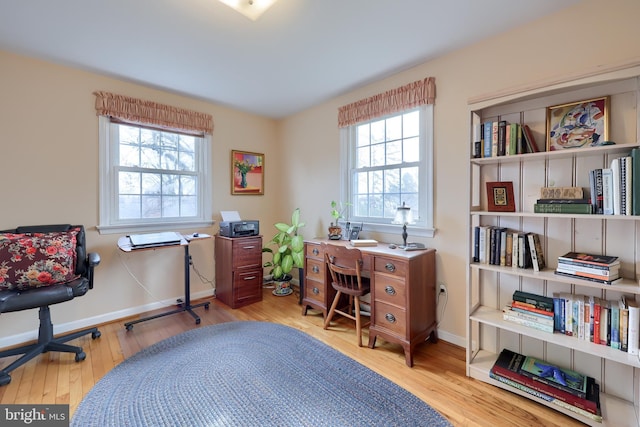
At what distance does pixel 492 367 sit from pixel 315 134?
294 cm

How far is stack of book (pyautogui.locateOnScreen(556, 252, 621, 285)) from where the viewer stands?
1.46m

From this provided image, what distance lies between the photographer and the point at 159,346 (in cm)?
228

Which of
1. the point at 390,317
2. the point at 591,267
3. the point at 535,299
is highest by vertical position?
the point at 591,267

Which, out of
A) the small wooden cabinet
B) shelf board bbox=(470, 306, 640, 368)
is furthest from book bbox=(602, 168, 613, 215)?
the small wooden cabinet

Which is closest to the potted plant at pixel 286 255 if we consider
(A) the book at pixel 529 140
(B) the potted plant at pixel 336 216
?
(B) the potted plant at pixel 336 216

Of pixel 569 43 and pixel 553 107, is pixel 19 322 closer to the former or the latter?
pixel 553 107

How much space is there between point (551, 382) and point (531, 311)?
0.40 meters

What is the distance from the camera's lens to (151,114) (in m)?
2.94

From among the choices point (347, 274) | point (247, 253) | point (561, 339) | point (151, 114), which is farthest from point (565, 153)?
point (151, 114)

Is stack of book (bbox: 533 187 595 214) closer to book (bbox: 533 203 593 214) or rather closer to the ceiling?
book (bbox: 533 203 593 214)

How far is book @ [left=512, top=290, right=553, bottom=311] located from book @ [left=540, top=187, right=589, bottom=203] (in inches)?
25.3

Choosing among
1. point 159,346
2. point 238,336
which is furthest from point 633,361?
point 159,346

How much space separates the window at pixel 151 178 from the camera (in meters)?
2.76

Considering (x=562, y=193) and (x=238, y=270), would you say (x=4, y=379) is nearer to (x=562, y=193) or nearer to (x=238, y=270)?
(x=238, y=270)
